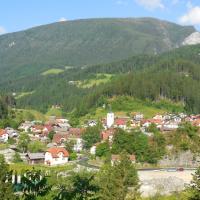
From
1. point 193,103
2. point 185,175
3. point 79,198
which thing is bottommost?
point 185,175

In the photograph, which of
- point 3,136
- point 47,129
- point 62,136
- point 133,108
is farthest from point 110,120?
point 3,136

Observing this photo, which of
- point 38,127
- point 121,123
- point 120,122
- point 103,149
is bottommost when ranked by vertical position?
point 103,149

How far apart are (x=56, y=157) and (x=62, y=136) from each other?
78.0ft

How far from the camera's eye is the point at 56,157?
244ft

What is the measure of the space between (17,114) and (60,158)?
2242 inches

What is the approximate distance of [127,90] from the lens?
482 feet

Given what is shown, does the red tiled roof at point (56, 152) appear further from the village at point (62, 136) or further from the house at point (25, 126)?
the house at point (25, 126)

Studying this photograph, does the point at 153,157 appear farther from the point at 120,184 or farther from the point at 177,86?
the point at 177,86

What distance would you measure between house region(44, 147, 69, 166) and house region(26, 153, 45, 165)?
2.60 feet

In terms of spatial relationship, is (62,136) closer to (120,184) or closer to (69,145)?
(69,145)

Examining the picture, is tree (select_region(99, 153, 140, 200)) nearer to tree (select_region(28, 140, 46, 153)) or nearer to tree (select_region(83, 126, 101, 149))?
tree (select_region(28, 140, 46, 153))

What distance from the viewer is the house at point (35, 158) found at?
73525mm

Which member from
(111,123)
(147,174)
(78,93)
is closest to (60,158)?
(147,174)

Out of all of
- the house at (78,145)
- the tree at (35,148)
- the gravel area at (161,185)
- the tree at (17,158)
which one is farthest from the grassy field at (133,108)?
the gravel area at (161,185)
